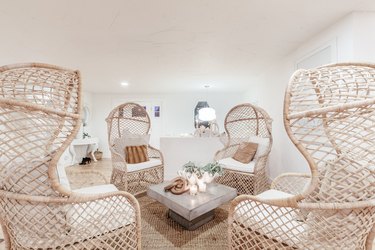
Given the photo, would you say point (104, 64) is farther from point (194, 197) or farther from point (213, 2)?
point (194, 197)

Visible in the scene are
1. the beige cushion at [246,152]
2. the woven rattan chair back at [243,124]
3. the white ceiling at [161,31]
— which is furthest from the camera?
the woven rattan chair back at [243,124]

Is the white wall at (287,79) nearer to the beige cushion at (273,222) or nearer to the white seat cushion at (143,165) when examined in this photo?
the beige cushion at (273,222)

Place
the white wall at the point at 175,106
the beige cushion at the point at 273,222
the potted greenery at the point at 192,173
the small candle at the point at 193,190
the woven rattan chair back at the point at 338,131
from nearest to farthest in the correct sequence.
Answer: the woven rattan chair back at the point at 338,131, the beige cushion at the point at 273,222, the small candle at the point at 193,190, the potted greenery at the point at 192,173, the white wall at the point at 175,106

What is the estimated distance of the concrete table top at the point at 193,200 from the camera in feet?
4.88

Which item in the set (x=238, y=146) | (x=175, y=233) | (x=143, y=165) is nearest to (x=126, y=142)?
(x=143, y=165)

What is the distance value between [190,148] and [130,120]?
1.20 metres

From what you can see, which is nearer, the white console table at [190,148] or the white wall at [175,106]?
the white console table at [190,148]

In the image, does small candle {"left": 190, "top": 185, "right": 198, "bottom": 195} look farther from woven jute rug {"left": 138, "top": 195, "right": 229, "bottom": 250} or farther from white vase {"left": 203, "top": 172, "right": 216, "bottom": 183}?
woven jute rug {"left": 138, "top": 195, "right": 229, "bottom": 250}

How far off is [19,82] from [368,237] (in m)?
1.78

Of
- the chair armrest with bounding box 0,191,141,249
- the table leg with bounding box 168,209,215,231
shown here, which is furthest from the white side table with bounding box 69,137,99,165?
the chair armrest with bounding box 0,191,141,249

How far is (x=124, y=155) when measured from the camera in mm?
2715

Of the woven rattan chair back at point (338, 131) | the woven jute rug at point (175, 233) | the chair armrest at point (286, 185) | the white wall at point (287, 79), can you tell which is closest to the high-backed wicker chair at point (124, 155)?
the woven jute rug at point (175, 233)

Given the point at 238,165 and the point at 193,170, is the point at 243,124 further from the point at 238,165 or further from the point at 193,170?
the point at 193,170

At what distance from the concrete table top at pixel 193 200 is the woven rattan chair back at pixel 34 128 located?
975mm
